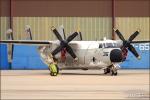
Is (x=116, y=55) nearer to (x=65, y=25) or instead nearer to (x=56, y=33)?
(x=56, y=33)

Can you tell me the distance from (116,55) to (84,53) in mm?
3946

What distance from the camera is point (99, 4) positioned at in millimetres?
56969

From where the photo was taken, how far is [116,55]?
121 feet

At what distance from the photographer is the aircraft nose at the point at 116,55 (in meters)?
36.9

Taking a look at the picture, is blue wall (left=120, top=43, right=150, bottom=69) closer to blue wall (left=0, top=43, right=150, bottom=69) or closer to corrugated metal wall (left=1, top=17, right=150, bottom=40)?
blue wall (left=0, top=43, right=150, bottom=69)

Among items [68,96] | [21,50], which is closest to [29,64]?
[21,50]

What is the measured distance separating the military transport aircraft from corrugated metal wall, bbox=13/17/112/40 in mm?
14474

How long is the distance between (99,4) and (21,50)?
36.6 feet

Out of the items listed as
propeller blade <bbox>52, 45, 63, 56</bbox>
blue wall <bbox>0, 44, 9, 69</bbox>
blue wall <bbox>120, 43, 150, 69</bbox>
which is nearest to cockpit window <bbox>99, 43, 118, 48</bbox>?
propeller blade <bbox>52, 45, 63, 56</bbox>

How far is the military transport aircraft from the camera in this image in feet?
124

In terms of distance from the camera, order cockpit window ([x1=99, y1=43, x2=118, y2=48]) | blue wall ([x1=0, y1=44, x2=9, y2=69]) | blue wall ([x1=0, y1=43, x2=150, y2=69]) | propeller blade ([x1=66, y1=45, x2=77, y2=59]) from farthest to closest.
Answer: blue wall ([x1=0, y1=44, x2=9, y2=69])
blue wall ([x1=0, y1=43, x2=150, y2=69])
propeller blade ([x1=66, y1=45, x2=77, y2=59])
cockpit window ([x1=99, y1=43, x2=118, y2=48])

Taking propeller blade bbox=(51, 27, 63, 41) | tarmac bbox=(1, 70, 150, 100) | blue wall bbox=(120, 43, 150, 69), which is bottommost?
tarmac bbox=(1, 70, 150, 100)

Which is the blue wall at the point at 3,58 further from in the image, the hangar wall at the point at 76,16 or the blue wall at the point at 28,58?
the hangar wall at the point at 76,16

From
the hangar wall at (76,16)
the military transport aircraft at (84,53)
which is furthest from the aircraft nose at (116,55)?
the hangar wall at (76,16)
